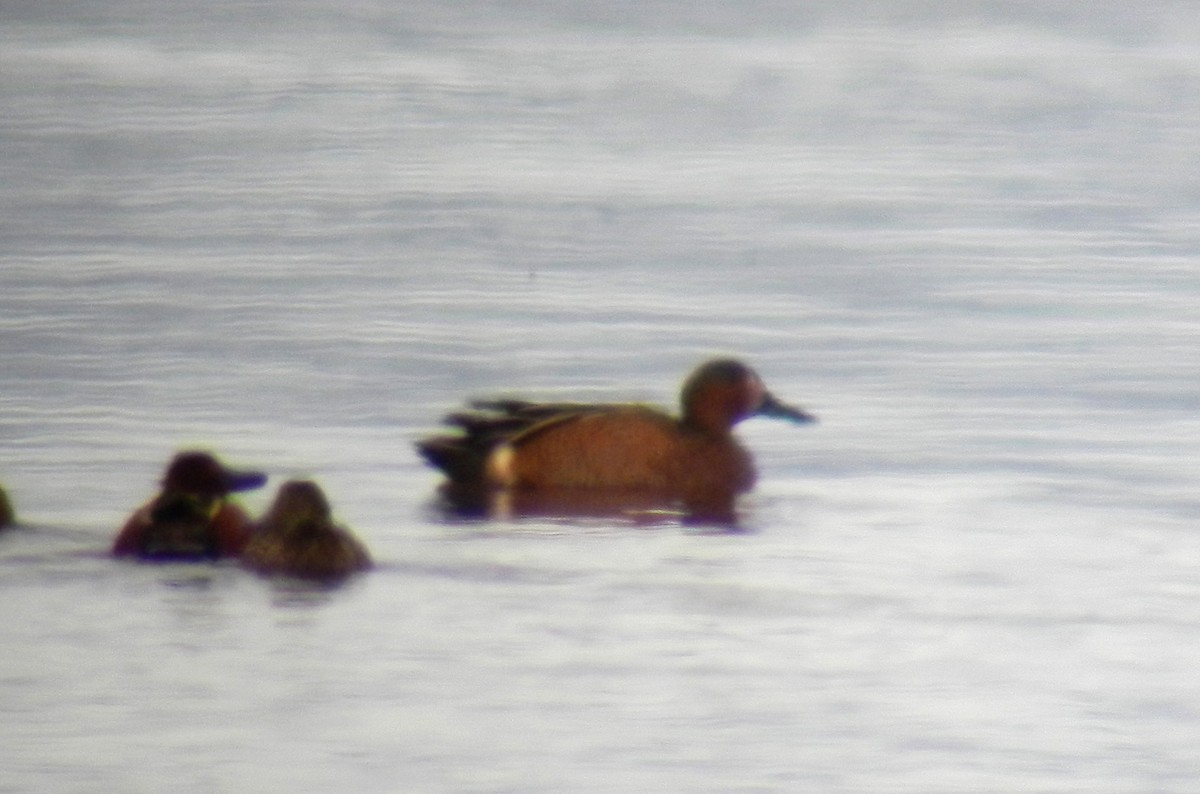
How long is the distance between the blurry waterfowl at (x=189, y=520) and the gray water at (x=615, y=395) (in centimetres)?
10

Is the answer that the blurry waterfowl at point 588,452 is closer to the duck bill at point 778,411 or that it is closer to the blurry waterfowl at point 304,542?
the duck bill at point 778,411

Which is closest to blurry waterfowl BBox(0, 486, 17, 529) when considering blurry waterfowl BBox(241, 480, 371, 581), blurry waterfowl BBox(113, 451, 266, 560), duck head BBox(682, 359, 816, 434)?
blurry waterfowl BBox(113, 451, 266, 560)

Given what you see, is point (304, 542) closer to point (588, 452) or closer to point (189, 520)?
point (189, 520)

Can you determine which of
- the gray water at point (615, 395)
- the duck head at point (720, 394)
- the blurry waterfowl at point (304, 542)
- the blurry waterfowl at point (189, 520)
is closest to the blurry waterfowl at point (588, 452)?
the duck head at point (720, 394)

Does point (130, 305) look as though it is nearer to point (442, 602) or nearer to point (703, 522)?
point (703, 522)

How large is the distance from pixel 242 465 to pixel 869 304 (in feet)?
18.4

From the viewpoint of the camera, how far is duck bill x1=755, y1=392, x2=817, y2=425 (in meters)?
11.6

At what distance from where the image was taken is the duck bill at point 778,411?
457 inches

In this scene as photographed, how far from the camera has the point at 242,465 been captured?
1102 centimetres

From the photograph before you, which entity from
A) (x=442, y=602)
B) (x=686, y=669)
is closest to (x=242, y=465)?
(x=442, y=602)

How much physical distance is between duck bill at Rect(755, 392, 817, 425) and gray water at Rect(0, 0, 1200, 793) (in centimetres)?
15

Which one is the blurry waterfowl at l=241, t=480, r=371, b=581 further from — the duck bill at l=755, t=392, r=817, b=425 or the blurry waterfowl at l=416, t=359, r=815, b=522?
the duck bill at l=755, t=392, r=817, b=425

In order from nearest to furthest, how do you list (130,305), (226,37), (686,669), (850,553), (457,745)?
(457,745) → (686,669) → (850,553) → (130,305) → (226,37)

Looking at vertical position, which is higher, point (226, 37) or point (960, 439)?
point (226, 37)
